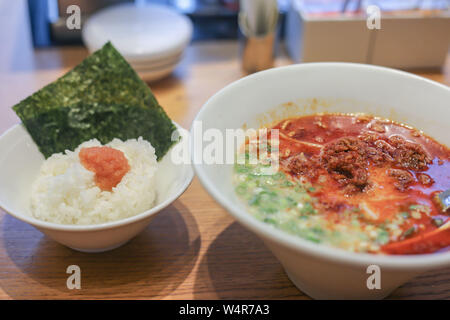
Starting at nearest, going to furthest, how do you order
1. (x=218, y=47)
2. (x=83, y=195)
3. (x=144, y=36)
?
(x=83, y=195) → (x=144, y=36) → (x=218, y=47)

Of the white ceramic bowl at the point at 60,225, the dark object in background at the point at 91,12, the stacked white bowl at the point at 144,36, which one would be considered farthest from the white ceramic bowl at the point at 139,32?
the white ceramic bowl at the point at 60,225

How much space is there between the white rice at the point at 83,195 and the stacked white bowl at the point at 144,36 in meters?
0.97

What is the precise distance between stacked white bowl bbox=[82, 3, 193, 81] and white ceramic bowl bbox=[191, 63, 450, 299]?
102 cm

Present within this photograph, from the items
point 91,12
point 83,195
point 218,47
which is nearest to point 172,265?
point 83,195

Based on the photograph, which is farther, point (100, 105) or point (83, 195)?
point (100, 105)

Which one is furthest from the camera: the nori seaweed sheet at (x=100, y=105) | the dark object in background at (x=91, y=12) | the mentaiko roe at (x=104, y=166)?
the dark object in background at (x=91, y=12)

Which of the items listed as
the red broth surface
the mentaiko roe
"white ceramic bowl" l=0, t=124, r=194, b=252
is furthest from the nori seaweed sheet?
the red broth surface

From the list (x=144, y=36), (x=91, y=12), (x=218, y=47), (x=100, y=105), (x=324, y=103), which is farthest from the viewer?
(x=218, y=47)

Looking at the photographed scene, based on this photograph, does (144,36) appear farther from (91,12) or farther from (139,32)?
(91,12)

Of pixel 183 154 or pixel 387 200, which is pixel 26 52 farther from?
pixel 387 200

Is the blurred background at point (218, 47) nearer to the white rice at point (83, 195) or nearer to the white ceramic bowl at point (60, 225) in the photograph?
the white ceramic bowl at point (60, 225)

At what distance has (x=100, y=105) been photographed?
1.88 m

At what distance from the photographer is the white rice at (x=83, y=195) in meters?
1.44

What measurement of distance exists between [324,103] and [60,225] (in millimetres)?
1010
